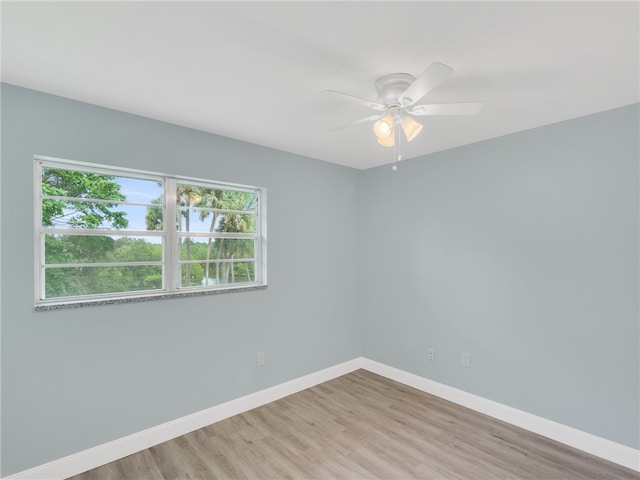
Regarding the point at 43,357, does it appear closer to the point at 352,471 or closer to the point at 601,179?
the point at 352,471

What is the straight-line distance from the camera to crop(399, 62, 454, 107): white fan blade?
1.32 metres

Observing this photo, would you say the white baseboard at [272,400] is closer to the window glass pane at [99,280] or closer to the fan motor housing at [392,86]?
the window glass pane at [99,280]

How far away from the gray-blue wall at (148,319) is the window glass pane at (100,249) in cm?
17

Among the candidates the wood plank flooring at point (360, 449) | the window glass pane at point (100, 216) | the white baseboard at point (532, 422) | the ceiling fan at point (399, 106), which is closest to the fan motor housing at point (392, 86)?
the ceiling fan at point (399, 106)

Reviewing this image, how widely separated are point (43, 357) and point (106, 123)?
1.58 meters

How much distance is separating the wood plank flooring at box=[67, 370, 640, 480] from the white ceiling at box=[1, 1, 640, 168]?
8.00ft

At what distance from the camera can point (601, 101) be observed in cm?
211

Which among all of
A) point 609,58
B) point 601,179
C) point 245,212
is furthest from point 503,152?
point 245,212

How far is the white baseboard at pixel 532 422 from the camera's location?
85.4 inches

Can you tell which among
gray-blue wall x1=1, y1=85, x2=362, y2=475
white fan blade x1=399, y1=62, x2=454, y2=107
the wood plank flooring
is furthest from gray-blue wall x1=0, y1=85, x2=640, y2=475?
white fan blade x1=399, y1=62, x2=454, y2=107

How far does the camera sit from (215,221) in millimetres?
2873

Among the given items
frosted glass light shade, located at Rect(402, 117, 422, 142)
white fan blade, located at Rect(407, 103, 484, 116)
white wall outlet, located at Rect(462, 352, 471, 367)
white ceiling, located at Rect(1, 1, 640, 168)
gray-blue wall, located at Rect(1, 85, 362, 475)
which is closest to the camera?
white ceiling, located at Rect(1, 1, 640, 168)

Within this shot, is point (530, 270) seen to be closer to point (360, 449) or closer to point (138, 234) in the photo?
point (360, 449)

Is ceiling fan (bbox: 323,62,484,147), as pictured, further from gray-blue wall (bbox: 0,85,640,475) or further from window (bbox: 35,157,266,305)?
window (bbox: 35,157,266,305)
